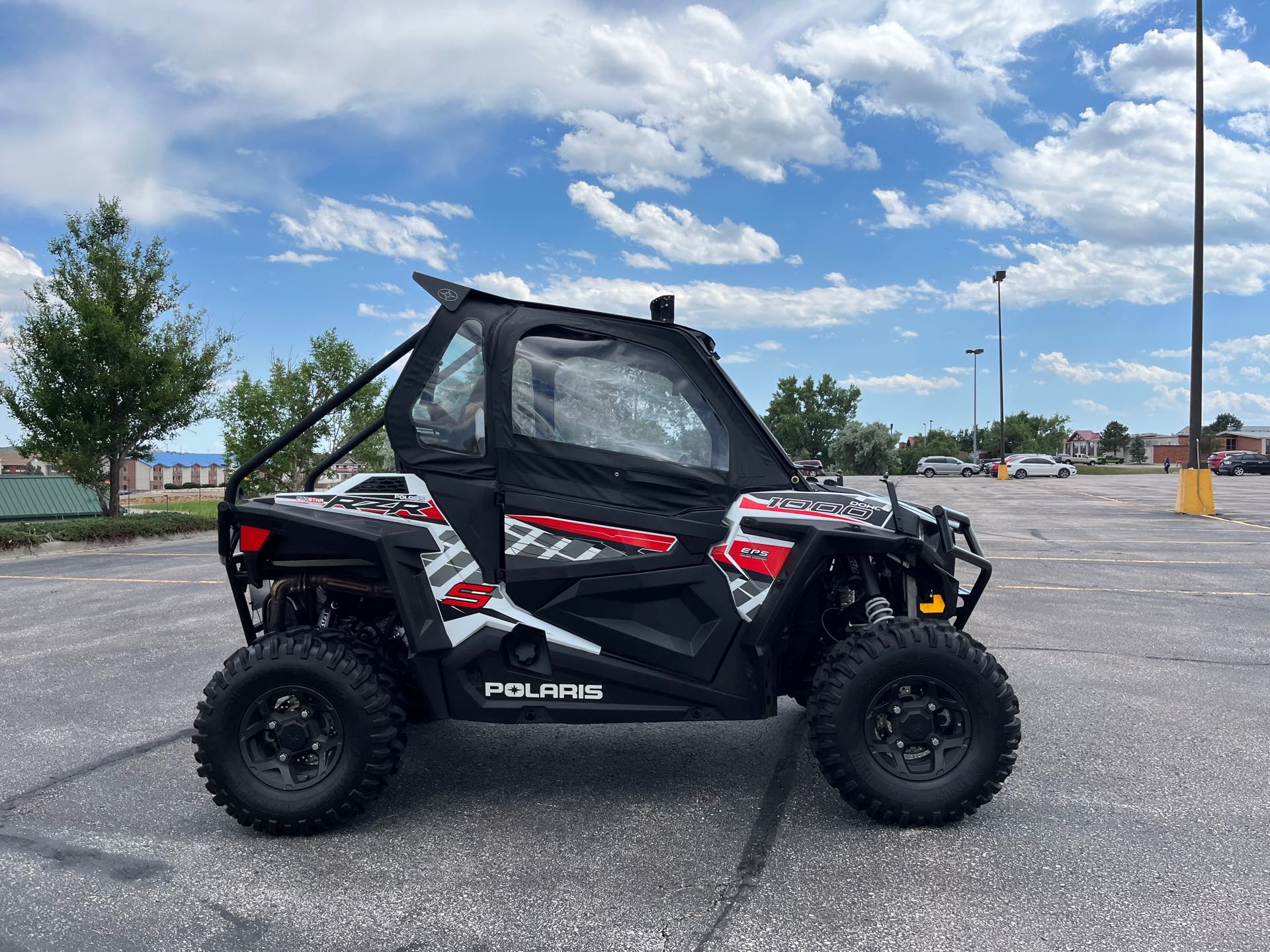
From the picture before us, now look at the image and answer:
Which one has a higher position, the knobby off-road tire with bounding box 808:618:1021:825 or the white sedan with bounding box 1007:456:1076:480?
the white sedan with bounding box 1007:456:1076:480

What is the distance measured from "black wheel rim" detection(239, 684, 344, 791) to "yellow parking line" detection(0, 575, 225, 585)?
8.30 m

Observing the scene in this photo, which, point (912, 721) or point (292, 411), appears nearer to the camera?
point (912, 721)

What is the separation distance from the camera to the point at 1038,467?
54.3 metres

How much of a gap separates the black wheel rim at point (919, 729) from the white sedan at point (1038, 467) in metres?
54.4

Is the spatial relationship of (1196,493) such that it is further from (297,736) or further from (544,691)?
(297,736)

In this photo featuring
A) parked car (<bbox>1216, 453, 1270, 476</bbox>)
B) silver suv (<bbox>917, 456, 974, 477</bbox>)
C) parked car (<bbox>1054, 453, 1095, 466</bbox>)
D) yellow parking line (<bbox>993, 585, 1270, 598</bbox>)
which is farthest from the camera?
silver suv (<bbox>917, 456, 974, 477</bbox>)

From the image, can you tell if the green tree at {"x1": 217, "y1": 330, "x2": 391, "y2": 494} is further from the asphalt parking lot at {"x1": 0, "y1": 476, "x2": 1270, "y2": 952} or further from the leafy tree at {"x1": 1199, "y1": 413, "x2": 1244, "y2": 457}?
the leafy tree at {"x1": 1199, "y1": 413, "x2": 1244, "y2": 457}

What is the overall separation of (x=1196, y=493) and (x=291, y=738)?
23.4 m

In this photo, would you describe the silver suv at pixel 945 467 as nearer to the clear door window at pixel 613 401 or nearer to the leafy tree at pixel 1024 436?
the leafy tree at pixel 1024 436

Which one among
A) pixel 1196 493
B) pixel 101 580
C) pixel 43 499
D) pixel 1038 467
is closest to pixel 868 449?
pixel 1038 467

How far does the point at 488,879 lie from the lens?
3141 mm

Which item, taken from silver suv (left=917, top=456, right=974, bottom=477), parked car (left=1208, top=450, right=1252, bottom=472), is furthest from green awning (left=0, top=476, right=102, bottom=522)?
parked car (left=1208, top=450, right=1252, bottom=472)

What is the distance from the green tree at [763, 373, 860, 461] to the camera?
96.7 m

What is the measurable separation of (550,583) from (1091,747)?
2.98m
